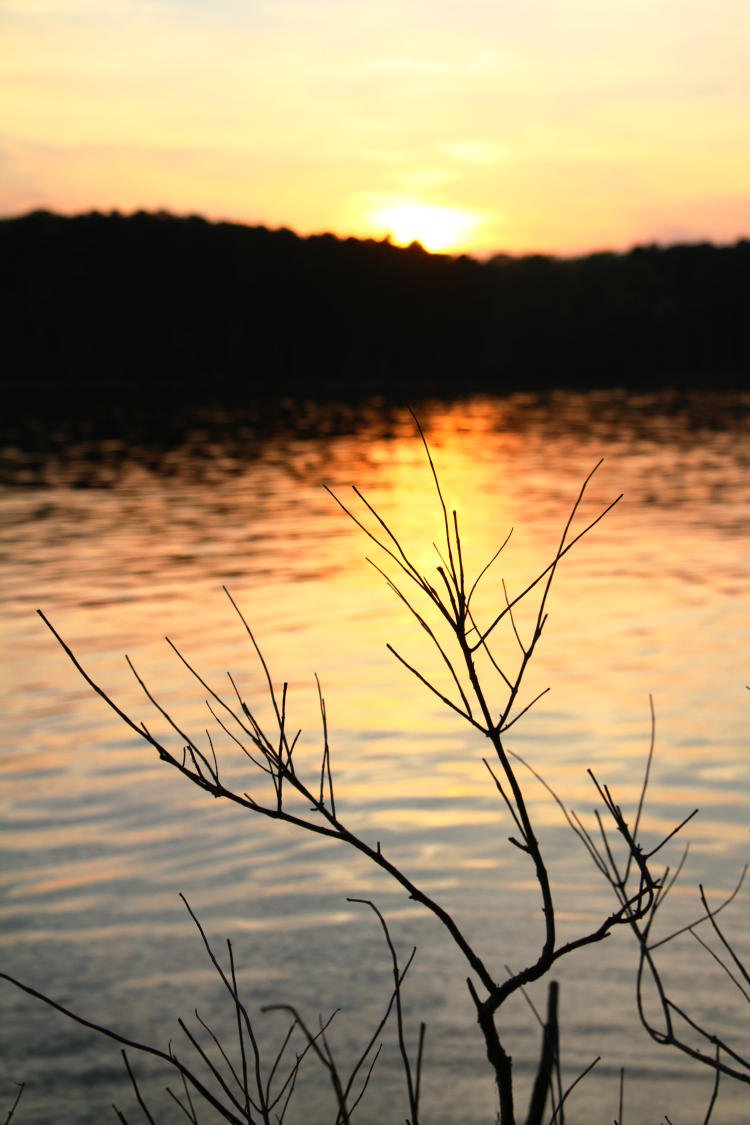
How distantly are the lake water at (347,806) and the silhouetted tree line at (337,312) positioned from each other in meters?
75.7

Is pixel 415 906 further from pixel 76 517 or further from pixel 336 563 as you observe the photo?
pixel 76 517

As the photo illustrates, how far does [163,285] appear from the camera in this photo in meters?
106

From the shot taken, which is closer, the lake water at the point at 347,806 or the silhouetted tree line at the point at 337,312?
the lake water at the point at 347,806

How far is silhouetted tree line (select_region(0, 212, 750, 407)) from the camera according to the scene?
100m

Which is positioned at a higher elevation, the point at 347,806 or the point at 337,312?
the point at 337,312

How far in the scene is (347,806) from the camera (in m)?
9.44

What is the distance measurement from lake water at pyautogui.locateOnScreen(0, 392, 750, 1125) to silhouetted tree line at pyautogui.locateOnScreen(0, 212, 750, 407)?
2981 inches

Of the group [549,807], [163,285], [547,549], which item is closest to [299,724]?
[549,807]

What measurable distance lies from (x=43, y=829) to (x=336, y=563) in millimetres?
11513

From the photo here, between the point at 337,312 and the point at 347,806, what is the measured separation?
10356 centimetres

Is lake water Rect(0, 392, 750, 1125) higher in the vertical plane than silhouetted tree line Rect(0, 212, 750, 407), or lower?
lower

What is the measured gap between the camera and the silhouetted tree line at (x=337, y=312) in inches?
3954

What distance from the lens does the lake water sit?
6340 millimetres

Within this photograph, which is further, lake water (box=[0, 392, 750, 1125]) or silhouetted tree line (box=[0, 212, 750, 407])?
silhouetted tree line (box=[0, 212, 750, 407])
